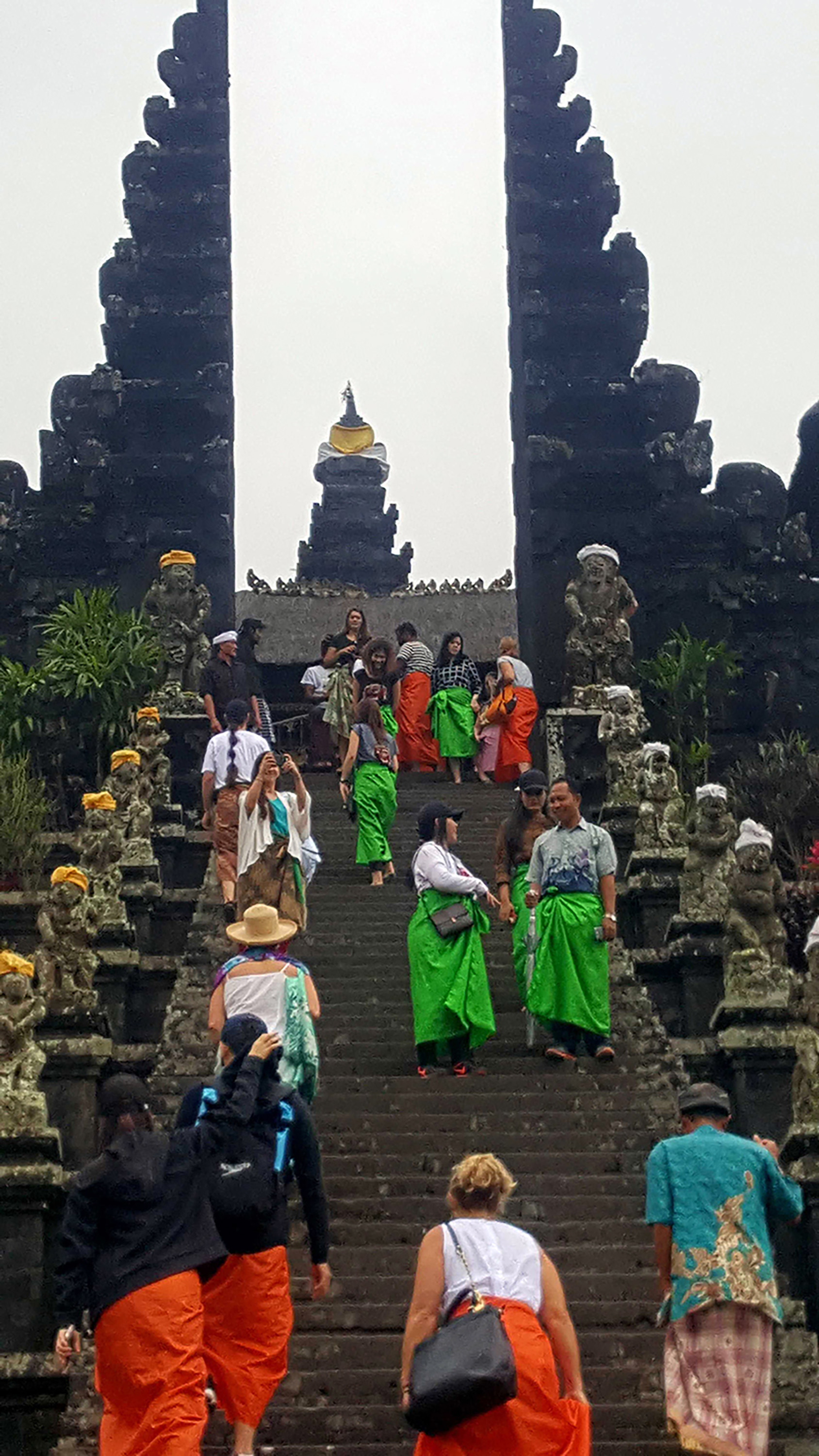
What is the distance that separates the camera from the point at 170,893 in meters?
14.9

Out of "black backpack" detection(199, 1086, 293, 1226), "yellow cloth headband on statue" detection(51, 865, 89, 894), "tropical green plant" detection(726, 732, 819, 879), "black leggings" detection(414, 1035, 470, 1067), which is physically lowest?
"black backpack" detection(199, 1086, 293, 1226)

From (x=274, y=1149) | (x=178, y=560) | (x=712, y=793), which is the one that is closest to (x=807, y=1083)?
(x=274, y=1149)

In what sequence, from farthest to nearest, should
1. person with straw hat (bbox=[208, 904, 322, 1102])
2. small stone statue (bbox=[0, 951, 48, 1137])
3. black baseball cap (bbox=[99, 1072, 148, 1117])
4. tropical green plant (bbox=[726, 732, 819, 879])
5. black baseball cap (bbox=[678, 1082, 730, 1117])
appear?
tropical green plant (bbox=[726, 732, 819, 879]) < small stone statue (bbox=[0, 951, 48, 1137]) < person with straw hat (bbox=[208, 904, 322, 1102]) < black baseball cap (bbox=[678, 1082, 730, 1117]) < black baseball cap (bbox=[99, 1072, 148, 1117])

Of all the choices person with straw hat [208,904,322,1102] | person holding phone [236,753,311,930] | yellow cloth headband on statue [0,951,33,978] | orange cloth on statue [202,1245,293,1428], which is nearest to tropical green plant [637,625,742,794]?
person holding phone [236,753,311,930]

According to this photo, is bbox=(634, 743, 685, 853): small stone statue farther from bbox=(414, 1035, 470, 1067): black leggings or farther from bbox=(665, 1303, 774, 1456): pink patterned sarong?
bbox=(665, 1303, 774, 1456): pink patterned sarong

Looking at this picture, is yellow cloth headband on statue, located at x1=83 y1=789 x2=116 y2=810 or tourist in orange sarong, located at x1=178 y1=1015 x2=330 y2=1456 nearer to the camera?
tourist in orange sarong, located at x1=178 y1=1015 x2=330 y2=1456

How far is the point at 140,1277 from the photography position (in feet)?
24.9

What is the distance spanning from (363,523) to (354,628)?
678 inches

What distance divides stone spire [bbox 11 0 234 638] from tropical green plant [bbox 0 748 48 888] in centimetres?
554

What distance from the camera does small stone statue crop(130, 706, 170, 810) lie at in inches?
661

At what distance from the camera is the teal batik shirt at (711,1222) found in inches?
320

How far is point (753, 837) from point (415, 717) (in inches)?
286

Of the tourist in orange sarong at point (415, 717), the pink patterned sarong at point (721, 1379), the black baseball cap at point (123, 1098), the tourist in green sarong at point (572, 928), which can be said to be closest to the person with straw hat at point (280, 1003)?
the black baseball cap at point (123, 1098)

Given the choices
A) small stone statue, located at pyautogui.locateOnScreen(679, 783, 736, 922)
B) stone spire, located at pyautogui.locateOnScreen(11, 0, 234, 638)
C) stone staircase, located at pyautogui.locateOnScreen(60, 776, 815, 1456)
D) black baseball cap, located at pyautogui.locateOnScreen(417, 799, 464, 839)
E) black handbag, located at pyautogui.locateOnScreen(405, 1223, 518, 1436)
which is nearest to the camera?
black handbag, located at pyautogui.locateOnScreen(405, 1223, 518, 1436)
